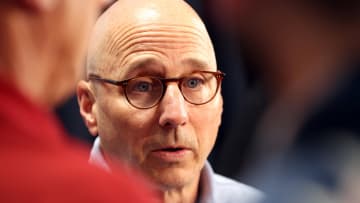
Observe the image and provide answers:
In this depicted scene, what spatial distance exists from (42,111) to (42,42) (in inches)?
2.8

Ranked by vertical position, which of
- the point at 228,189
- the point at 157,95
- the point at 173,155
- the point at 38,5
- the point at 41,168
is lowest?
the point at 228,189

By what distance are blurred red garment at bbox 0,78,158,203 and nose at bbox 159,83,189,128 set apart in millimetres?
777

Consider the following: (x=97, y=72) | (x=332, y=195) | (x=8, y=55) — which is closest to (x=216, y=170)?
(x=97, y=72)

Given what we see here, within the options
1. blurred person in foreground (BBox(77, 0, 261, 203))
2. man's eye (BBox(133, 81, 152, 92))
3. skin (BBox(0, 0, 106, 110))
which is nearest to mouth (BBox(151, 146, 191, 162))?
blurred person in foreground (BBox(77, 0, 261, 203))

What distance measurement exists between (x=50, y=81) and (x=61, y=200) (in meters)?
0.16

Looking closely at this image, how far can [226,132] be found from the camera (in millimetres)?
1528

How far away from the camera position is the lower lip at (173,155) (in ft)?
4.60

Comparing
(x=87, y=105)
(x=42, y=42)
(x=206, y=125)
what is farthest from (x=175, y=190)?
(x=42, y=42)

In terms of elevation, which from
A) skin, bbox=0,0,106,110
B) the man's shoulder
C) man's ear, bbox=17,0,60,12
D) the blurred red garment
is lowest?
the man's shoulder

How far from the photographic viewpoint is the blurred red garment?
1.82ft

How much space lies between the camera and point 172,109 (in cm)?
138

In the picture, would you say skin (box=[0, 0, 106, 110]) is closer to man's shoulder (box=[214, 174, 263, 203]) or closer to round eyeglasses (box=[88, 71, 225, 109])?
round eyeglasses (box=[88, 71, 225, 109])

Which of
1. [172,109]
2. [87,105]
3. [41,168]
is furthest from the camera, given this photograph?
[87,105]

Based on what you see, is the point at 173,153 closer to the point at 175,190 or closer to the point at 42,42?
the point at 175,190
